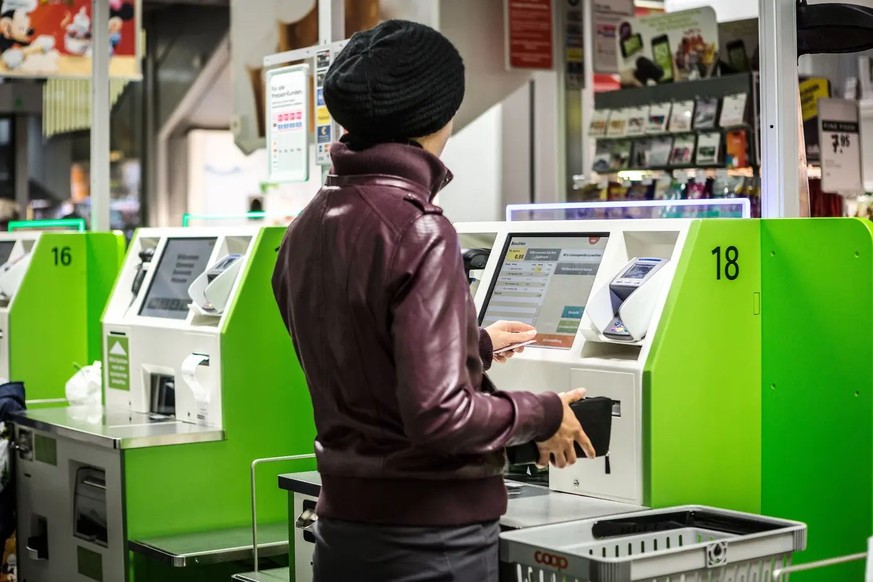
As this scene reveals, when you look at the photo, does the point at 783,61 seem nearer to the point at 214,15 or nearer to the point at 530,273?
the point at 530,273

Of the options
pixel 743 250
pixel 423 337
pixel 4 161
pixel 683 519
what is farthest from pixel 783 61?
pixel 4 161

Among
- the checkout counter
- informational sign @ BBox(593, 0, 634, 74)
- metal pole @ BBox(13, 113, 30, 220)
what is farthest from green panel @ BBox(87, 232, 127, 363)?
metal pole @ BBox(13, 113, 30, 220)

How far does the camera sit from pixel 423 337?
6.52 ft

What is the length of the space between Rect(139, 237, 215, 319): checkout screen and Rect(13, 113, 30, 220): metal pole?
36.7 feet

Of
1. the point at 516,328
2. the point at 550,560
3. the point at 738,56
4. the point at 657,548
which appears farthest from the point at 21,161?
the point at 550,560

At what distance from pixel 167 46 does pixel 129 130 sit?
1.05m

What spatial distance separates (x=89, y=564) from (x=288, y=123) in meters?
1.62

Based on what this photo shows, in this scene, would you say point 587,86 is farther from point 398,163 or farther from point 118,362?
point 398,163

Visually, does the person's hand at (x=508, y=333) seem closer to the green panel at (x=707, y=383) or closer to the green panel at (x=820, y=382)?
the green panel at (x=707, y=383)

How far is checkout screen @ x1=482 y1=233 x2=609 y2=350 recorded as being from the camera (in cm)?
286

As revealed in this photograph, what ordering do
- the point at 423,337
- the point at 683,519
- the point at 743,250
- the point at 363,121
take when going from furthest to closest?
the point at 743,250 → the point at 683,519 → the point at 363,121 → the point at 423,337

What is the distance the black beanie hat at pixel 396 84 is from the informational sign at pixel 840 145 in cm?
207

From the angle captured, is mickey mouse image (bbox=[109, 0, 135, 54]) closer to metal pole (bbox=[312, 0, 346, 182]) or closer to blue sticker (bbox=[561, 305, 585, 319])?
metal pole (bbox=[312, 0, 346, 182])

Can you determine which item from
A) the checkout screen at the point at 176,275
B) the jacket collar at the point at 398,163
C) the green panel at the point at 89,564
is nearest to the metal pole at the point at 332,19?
the checkout screen at the point at 176,275
